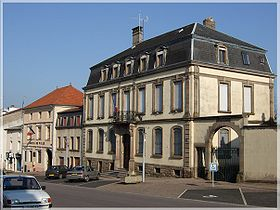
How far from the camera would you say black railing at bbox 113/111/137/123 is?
4200 cm

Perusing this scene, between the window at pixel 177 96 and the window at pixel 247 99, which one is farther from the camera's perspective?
the window at pixel 247 99

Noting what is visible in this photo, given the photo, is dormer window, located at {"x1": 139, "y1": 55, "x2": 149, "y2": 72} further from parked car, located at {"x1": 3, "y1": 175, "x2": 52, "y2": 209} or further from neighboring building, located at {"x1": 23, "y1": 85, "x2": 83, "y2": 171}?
parked car, located at {"x1": 3, "y1": 175, "x2": 52, "y2": 209}

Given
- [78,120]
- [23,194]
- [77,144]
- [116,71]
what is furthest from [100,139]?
[23,194]

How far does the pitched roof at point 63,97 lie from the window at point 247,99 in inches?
1158

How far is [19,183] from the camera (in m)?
15.4

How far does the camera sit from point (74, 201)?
20.2 metres

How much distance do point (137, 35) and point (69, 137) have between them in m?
16.0

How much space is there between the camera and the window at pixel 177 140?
35781mm

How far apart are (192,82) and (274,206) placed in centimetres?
1670

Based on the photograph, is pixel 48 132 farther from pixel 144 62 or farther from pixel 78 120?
pixel 144 62

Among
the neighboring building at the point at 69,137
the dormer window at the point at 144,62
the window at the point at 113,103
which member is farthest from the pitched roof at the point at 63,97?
the dormer window at the point at 144,62

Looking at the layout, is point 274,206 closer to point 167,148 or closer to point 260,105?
point 167,148

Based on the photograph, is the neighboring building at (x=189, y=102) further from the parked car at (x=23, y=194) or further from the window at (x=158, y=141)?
the parked car at (x=23, y=194)

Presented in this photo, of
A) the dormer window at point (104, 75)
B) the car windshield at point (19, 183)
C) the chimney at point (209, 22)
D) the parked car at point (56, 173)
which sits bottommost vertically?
the parked car at point (56, 173)
